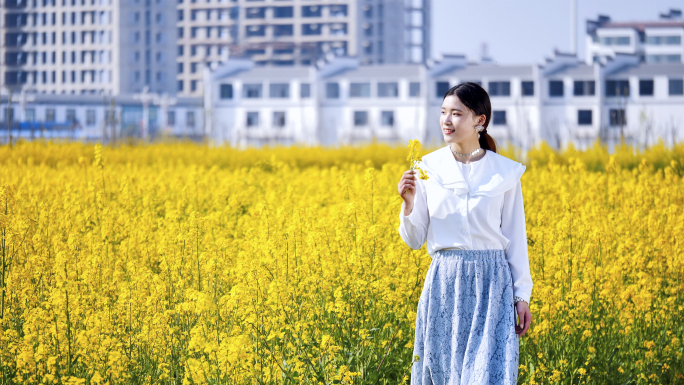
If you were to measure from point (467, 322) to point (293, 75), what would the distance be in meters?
49.9

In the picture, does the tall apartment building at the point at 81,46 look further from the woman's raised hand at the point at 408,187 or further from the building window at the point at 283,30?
the woman's raised hand at the point at 408,187

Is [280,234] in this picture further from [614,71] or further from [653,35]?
[653,35]

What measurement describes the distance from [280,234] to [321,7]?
7835 centimetres

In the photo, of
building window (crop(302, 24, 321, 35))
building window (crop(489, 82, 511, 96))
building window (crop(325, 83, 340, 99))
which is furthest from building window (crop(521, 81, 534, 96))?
building window (crop(302, 24, 321, 35))

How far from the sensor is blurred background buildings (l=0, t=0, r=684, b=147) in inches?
1816

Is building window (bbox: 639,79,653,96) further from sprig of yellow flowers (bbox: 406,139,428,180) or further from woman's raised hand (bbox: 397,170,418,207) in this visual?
woman's raised hand (bbox: 397,170,418,207)

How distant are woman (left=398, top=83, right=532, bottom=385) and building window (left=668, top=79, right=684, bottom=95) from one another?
47.7 meters

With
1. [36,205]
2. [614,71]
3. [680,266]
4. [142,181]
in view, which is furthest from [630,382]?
[614,71]

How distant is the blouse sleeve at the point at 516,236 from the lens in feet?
8.31

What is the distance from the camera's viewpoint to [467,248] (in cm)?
254

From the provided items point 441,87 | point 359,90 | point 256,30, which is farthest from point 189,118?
point 256,30

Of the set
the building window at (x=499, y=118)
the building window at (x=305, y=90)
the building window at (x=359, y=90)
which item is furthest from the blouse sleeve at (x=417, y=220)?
the building window at (x=305, y=90)

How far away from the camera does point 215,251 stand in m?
4.25

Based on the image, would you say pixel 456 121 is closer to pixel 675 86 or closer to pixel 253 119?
pixel 675 86
